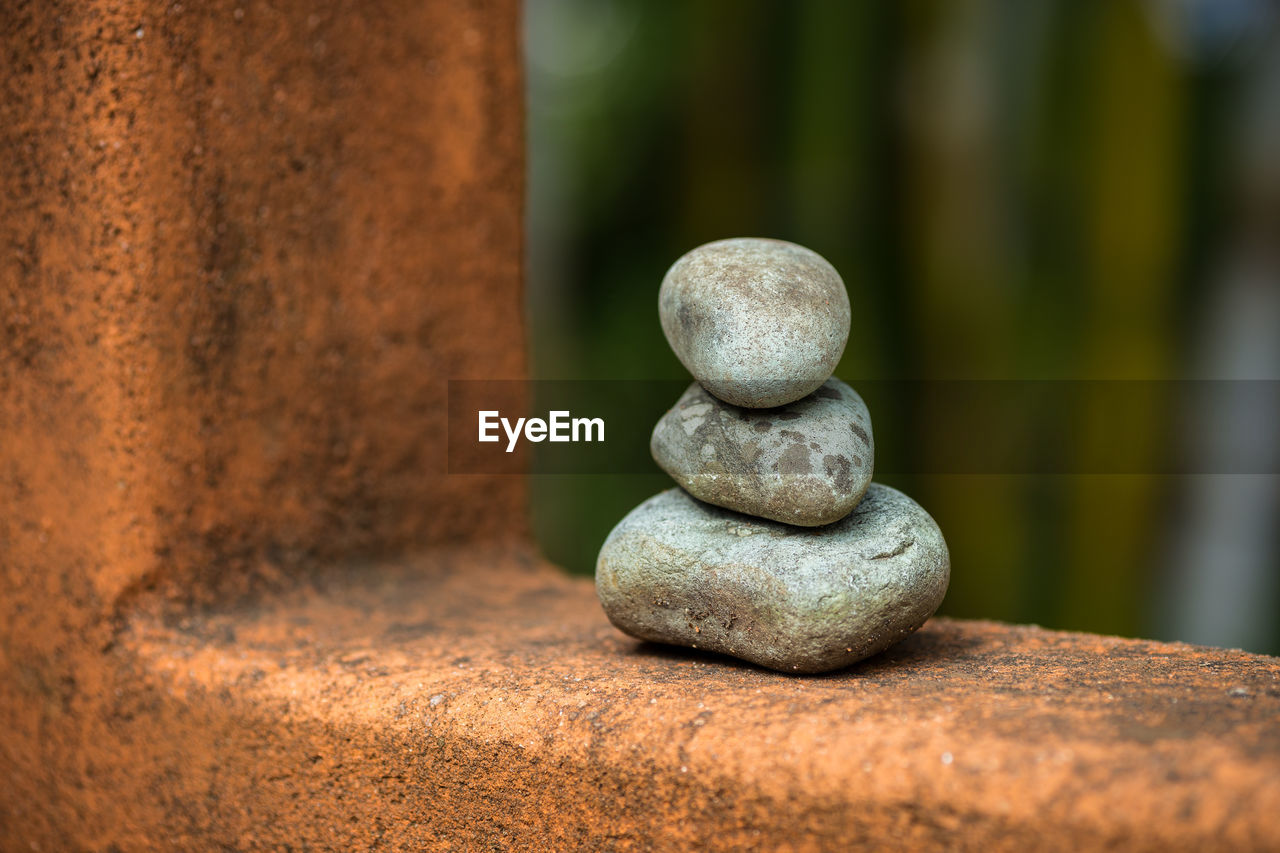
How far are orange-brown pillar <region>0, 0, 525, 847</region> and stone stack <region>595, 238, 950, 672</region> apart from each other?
73cm

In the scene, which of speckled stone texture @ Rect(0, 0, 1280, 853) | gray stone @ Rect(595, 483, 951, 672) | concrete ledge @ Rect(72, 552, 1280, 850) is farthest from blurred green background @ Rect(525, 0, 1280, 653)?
gray stone @ Rect(595, 483, 951, 672)

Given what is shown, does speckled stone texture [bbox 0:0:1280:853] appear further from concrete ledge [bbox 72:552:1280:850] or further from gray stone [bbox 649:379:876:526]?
gray stone [bbox 649:379:876:526]

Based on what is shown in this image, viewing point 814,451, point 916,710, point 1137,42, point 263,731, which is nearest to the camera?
point 916,710

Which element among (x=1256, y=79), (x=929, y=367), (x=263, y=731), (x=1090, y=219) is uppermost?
(x=1256, y=79)

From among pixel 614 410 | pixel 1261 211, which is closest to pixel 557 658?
pixel 614 410

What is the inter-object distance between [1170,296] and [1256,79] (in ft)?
2.63

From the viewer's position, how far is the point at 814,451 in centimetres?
145

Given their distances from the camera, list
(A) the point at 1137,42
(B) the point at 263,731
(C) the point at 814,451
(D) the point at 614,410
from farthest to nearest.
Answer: (D) the point at 614,410 → (A) the point at 1137,42 → (B) the point at 263,731 → (C) the point at 814,451

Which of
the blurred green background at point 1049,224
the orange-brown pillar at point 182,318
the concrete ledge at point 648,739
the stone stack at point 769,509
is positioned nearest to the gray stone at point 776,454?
the stone stack at point 769,509

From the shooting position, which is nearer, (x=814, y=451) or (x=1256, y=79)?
(x=814, y=451)

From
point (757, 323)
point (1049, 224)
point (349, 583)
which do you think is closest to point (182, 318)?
point (349, 583)

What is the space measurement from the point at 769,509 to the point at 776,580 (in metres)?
0.11

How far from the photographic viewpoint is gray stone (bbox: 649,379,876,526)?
143 centimetres

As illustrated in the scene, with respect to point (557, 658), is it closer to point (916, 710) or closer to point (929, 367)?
point (916, 710)
